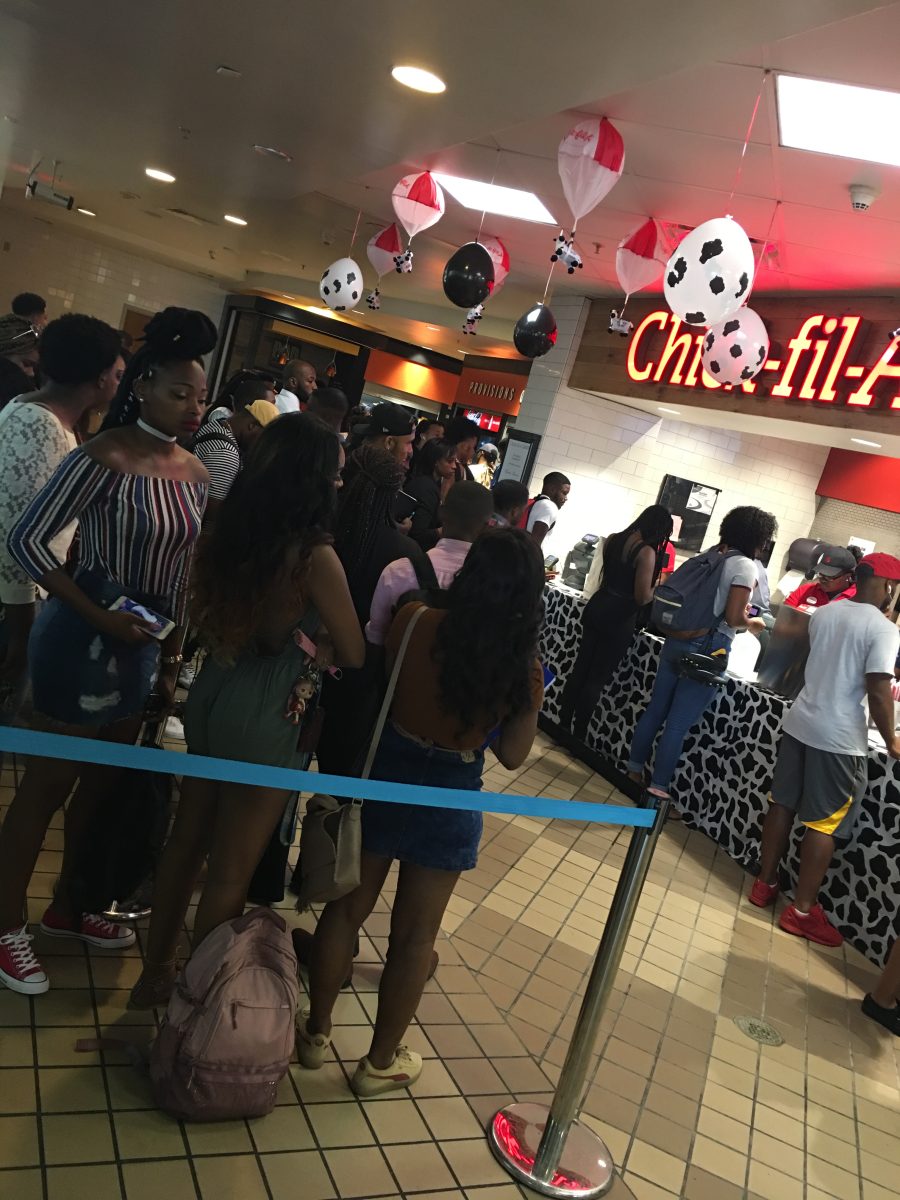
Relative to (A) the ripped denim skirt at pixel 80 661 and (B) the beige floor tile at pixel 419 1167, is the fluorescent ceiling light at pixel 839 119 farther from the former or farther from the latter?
(B) the beige floor tile at pixel 419 1167

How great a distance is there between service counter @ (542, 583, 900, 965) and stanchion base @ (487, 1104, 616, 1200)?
3.11 ft

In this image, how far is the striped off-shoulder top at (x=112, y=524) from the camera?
2264mm

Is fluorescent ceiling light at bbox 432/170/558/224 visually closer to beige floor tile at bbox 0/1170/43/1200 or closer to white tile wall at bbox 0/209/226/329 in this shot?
beige floor tile at bbox 0/1170/43/1200

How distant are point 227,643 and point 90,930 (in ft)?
3.63

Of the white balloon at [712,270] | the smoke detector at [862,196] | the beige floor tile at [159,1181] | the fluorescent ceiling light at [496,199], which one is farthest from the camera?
the fluorescent ceiling light at [496,199]

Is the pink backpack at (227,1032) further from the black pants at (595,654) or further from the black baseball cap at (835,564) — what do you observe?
the black pants at (595,654)

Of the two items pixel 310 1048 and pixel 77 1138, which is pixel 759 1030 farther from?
pixel 77 1138

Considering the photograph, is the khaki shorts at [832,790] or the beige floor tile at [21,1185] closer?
the beige floor tile at [21,1185]

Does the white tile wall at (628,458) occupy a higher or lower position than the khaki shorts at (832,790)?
higher

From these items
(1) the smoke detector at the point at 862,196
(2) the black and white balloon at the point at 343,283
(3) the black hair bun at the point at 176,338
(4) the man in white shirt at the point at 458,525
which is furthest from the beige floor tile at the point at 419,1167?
(2) the black and white balloon at the point at 343,283

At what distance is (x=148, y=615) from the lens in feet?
7.50

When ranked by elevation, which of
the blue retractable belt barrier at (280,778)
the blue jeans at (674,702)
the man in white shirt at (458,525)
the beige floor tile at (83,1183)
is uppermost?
the man in white shirt at (458,525)

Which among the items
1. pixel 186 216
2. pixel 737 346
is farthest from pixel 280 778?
pixel 186 216

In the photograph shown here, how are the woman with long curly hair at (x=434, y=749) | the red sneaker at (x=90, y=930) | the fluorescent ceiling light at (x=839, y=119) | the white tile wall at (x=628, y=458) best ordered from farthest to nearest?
1. the white tile wall at (x=628, y=458)
2. the fluorescent ceiling light at (x=839, y=119)
3. the red sneaker at (x=90, y=930)
4. the woman with long curly hair at (x=434, y=749)
